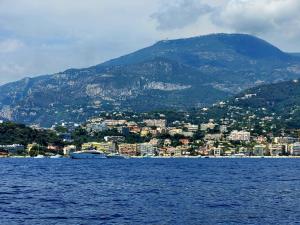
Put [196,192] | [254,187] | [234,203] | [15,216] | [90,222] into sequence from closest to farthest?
[90,222] < [15,216] < [234,203] < [196,192] < [254,187]

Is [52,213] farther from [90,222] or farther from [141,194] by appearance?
[141,194]

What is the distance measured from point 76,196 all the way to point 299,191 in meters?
25.8

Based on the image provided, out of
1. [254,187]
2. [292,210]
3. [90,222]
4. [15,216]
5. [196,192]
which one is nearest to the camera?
[90,222]

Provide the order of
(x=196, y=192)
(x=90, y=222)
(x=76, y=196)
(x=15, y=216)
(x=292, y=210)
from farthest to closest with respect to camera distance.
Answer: (x=196, y=192) → (x=76, y=196) → (x=292, y=210) → (x=15, y=216) → (x=90, y=222)

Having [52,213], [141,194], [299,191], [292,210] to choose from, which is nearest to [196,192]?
[141,194]

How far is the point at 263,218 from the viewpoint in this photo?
5178cm

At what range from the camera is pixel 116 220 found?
5053 cm

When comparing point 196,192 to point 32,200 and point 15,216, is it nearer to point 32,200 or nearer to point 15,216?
point 32,200

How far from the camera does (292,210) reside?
2205 inches

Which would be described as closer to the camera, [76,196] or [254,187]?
[76,196]

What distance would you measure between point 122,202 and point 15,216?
13.2 meters

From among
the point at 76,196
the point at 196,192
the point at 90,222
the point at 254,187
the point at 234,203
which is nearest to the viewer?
the point at 90,222

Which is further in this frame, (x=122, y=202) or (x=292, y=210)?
(x=122, y=202)

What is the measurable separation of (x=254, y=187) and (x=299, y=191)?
886 centimetres
